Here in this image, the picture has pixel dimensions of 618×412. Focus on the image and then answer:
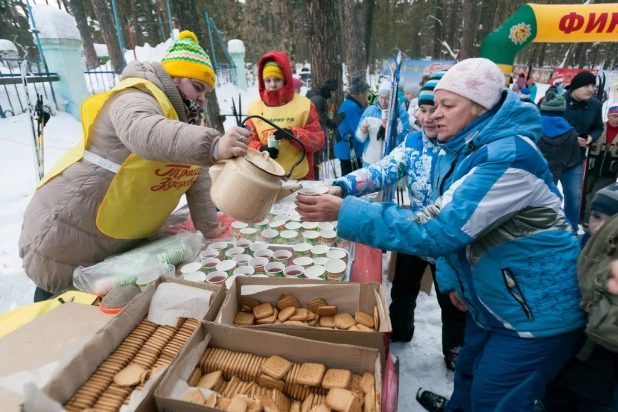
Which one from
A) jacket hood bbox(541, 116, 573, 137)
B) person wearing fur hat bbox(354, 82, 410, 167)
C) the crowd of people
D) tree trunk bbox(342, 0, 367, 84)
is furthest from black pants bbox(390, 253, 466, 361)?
tree trunk bbox(342, 0, 367, 84)

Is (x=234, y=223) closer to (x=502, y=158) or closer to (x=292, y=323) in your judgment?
(x=292, y=323)

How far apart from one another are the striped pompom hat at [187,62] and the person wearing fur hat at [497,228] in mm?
971

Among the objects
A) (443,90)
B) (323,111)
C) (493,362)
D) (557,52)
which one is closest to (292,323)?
(493,362)

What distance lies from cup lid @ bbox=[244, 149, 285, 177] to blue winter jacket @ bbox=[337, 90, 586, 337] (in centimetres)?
29

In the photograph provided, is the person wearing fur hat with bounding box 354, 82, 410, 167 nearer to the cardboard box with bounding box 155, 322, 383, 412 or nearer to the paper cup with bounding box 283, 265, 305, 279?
the paper cup with bounding box 283, 265, 305, 279

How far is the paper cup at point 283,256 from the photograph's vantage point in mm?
1972

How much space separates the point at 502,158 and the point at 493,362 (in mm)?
895

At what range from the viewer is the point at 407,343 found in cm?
269

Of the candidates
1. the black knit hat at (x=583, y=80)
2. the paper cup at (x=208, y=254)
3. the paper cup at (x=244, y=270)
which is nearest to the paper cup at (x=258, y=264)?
the paper cup at (x=244, y=270)

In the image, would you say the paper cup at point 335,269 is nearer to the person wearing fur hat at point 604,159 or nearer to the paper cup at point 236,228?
A: the paper cup at point 236,228

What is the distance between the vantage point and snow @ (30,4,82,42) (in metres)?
7.54

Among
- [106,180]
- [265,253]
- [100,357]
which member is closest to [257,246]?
[265,253]

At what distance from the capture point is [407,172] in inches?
84.4

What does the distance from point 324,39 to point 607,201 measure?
5746 mm
